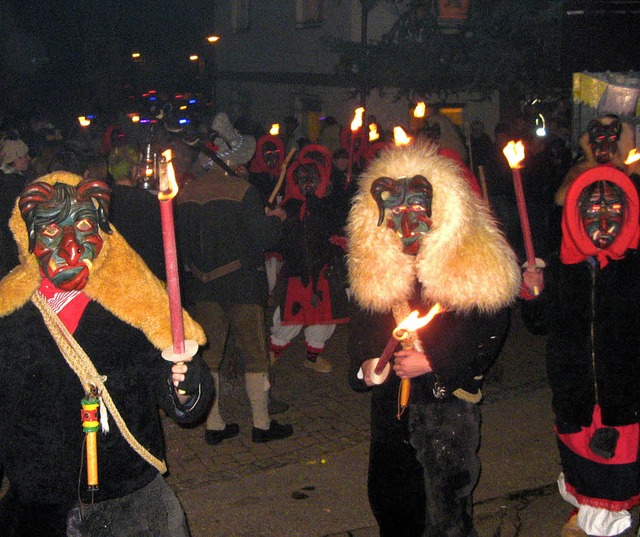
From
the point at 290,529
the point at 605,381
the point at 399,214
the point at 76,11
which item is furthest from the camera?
the point at 76,11

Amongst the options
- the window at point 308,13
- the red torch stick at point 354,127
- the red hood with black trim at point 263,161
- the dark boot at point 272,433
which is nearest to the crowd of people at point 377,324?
A: the dark boot at point 272,433

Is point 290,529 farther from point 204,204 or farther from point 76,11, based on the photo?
point 76,11

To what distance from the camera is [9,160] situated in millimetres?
7816

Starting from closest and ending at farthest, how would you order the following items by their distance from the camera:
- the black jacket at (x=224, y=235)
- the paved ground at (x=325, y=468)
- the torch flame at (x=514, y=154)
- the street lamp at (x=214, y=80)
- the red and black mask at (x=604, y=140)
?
the torch flame at (x=514, y=154), the paved ground at (x=325, y=468), the black jacket at (x=224, y=235), the red and black mask at (x=604, y=140), the street lamp at (x=214, y=80)

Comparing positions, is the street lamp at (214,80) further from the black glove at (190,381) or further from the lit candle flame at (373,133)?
the black glove at (190,381)

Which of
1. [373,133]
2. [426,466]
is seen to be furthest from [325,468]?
[373,133]

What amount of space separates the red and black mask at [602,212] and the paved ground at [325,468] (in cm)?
190

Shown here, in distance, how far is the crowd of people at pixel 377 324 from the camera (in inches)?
116

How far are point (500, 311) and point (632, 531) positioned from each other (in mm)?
2124

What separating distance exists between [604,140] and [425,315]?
13.9 feet

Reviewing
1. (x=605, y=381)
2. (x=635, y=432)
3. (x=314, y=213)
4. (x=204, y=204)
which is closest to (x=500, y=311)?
(x=605, y=381)

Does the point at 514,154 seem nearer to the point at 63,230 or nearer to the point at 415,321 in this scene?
the point at 415,321

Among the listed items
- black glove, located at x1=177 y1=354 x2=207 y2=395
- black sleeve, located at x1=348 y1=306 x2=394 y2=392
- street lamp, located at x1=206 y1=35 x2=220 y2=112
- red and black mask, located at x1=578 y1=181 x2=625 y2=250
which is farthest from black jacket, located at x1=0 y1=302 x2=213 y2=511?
street lamp, located at x1=206 y1=35 x2=220 y2=112

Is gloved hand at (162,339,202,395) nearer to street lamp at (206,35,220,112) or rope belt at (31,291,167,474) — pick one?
rope belt at (31,291,167,474)
